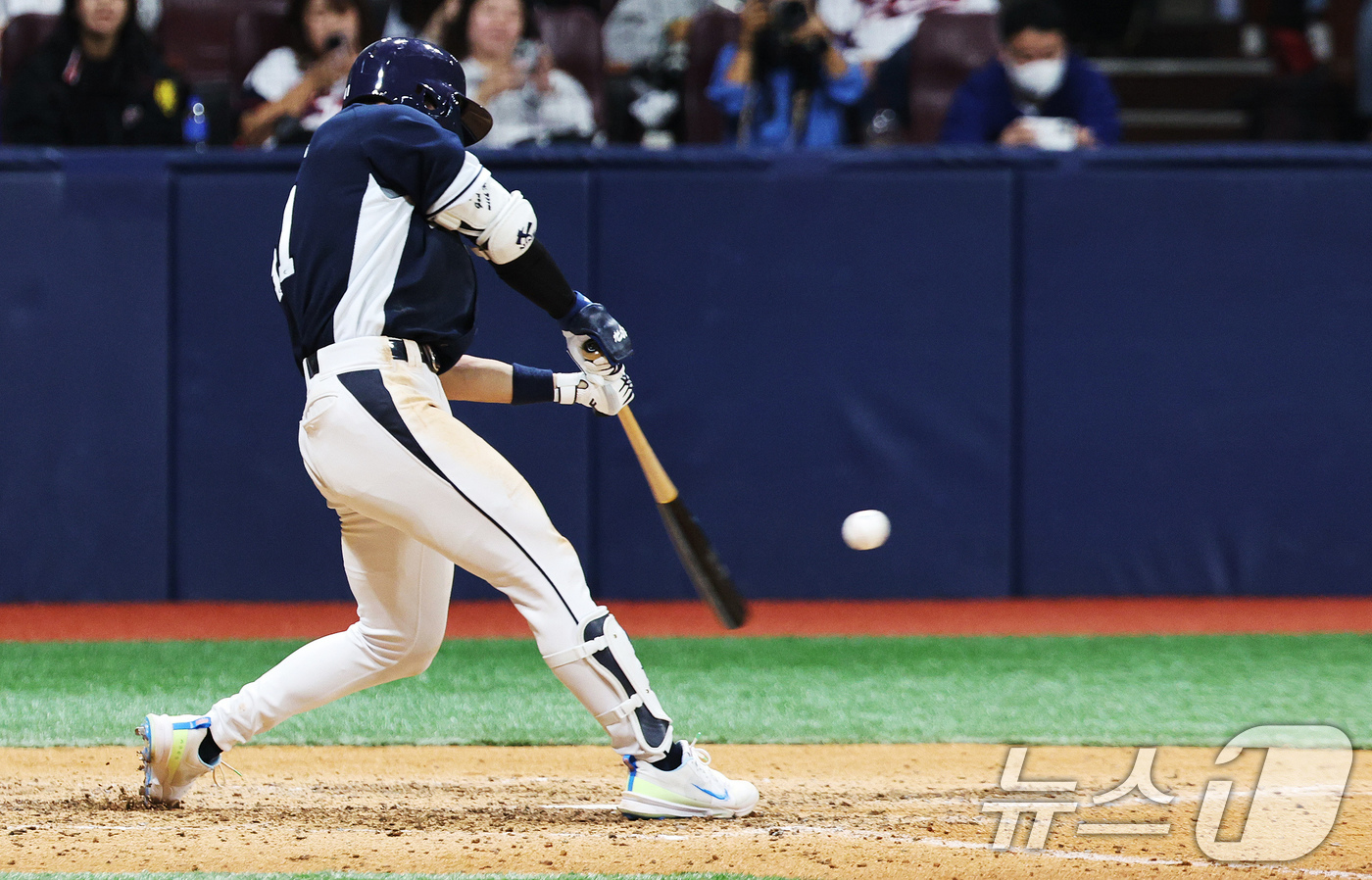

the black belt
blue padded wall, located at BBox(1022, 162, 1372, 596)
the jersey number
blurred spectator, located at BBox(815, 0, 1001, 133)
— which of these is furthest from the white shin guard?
blurred spectator, located at BBox(815, 0, 1001, 133)

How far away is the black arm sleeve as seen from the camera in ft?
11.2

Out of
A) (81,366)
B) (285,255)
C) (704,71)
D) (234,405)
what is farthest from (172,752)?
(704,71)

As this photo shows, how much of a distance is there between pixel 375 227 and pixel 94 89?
4.48 meters

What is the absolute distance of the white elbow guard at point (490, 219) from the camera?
10.7 ft

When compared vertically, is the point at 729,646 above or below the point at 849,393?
below

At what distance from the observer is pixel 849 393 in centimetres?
686

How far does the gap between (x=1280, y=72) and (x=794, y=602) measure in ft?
15.4

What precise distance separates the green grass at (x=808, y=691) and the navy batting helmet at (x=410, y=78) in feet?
6.16

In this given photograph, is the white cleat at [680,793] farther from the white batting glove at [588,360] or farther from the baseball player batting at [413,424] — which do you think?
the white batting glove at [588,360]

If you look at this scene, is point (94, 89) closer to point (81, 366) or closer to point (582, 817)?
point (81, 366)

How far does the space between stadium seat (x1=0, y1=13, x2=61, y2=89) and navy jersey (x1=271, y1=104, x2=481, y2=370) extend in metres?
5.33

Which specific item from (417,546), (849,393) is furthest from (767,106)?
(417,546)

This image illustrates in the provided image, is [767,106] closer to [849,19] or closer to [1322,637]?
[849,19]

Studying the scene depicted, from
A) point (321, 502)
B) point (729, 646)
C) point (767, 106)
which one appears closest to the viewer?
point (729, 646)
